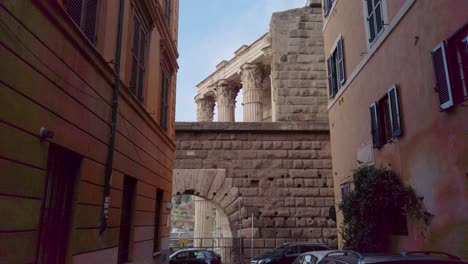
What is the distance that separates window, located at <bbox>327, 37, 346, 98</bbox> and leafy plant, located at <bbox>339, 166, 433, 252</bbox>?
412 centimetres

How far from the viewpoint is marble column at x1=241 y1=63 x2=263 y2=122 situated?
920 inches

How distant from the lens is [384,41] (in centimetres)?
864

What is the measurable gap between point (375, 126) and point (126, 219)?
233 inches

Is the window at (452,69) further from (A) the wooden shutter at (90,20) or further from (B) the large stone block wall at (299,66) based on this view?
(B) the large stone block wall at (299,66)

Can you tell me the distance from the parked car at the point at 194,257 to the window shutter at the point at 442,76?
10.3 metres

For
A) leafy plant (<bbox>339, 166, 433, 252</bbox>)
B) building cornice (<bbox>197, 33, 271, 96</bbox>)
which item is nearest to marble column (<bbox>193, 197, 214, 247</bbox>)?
building cornice (<bbox>197, 33, 271, 96</bbox>)

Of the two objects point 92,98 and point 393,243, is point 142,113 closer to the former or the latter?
point 92,98

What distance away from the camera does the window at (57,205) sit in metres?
4.44

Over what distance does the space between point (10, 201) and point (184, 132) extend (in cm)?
1294

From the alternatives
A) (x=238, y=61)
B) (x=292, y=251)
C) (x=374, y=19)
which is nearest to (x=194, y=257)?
(x=292, y=251)

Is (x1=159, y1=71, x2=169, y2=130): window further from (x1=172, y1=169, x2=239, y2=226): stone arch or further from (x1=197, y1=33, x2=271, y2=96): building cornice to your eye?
(x1=197, y1=33, x2=271, y2=96): building cornice

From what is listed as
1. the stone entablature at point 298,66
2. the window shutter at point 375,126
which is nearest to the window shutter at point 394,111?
the window shutter at point 375,126

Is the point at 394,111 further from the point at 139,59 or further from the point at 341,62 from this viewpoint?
the point at 139,59

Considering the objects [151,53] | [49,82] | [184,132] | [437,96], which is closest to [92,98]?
[49,82]
